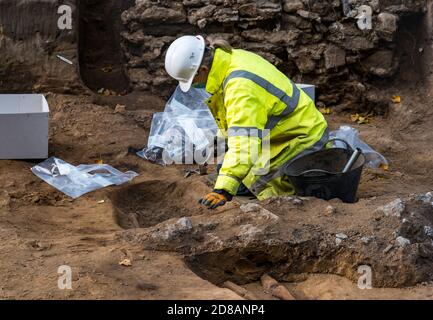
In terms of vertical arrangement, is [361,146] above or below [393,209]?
below

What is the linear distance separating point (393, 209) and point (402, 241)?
0.98ft

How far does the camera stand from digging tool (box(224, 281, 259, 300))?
373 cm

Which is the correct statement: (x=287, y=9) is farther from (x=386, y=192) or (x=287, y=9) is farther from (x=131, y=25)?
(x=386, y=192)

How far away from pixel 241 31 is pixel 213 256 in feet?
12.2

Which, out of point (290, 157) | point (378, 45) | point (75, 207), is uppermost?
point (378, 45)

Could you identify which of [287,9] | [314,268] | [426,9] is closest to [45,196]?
[314,268]

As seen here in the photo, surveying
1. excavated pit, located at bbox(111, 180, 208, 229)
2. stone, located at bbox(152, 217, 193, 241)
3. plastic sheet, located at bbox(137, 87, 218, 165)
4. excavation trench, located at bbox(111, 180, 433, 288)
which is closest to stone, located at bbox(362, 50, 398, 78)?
plastic sheet, located at bbox(137, 87, 218, 165)

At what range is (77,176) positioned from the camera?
558 centimetres

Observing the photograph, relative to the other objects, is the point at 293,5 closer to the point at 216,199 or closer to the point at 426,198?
the point at 426,198

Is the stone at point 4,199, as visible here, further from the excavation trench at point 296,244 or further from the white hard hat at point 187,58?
the white hard hat at point 187,58

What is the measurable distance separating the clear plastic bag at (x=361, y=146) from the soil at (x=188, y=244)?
0.53 metres

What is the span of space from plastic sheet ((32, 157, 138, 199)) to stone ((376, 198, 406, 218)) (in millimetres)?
2084

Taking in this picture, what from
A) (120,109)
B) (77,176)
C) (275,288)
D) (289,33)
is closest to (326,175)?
(275,288)

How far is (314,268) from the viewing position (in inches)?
162
